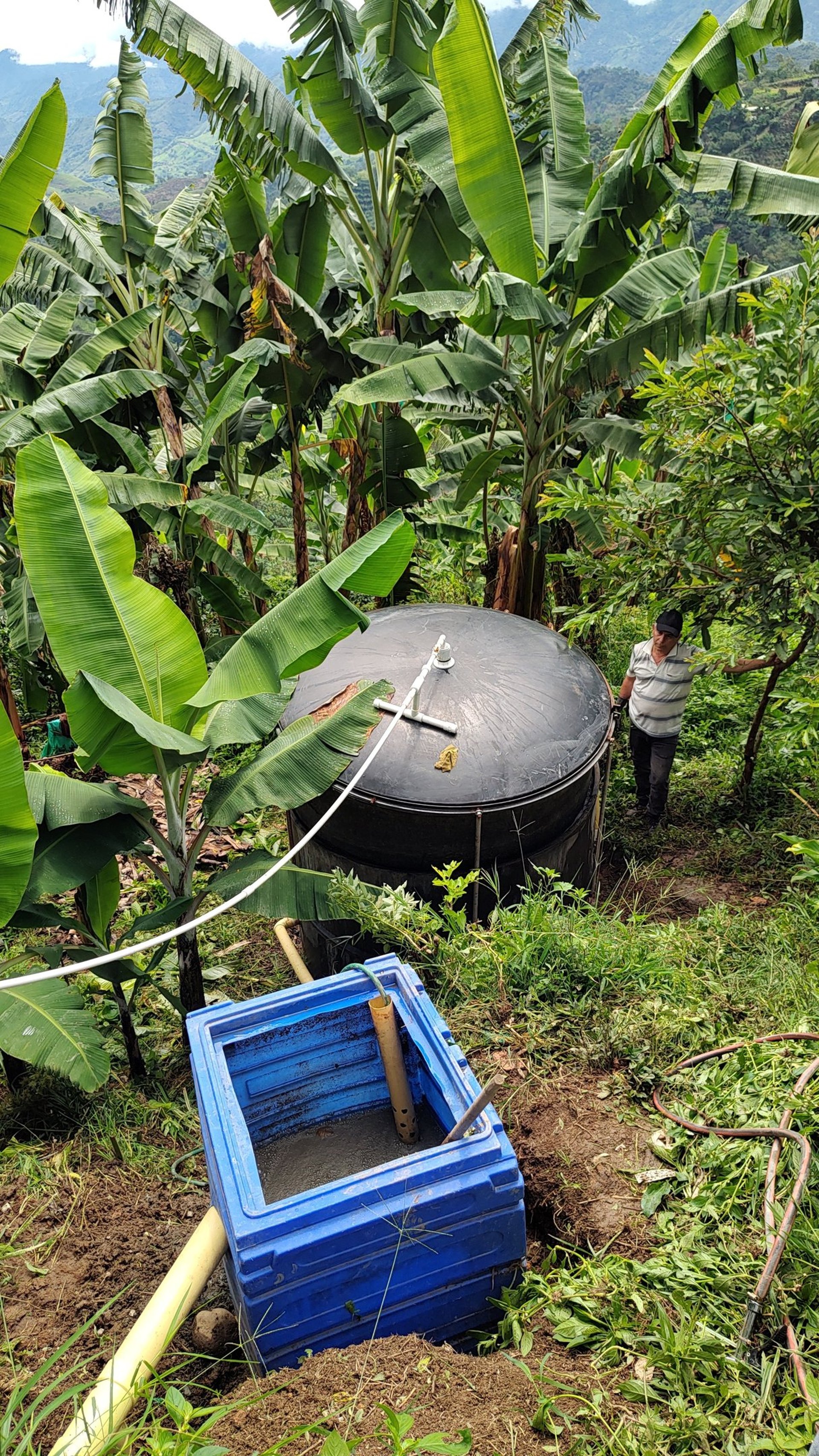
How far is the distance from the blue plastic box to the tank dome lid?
5.62 feet

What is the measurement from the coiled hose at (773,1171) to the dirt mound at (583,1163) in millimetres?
193

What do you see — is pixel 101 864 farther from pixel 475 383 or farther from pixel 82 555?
pixel 475 383

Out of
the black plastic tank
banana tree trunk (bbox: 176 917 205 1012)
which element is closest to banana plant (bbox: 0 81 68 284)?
the black plastic tank

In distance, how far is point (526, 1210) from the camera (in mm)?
3271

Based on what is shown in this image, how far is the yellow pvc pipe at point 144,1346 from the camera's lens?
2.27m

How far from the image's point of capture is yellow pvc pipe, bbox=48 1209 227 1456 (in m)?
2.27

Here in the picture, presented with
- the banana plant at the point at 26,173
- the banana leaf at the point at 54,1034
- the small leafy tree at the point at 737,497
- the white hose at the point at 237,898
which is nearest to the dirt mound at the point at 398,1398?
the white hose at the point at 237,898

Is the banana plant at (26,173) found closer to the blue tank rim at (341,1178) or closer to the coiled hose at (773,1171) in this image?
the blue tank rim at (341,1178)

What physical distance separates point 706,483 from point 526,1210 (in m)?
3.73

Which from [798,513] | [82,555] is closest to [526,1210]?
[82,555]

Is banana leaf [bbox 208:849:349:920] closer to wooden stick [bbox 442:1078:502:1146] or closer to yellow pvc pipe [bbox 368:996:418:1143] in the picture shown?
yellow pvc pipe [bbox 368:996:418:1143]

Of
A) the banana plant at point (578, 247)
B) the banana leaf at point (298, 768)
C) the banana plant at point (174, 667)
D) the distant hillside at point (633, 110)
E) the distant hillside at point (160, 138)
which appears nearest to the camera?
the banana plant at point (174, 667)

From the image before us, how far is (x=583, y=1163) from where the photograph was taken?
3.24 meters

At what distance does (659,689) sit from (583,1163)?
12.0ft
